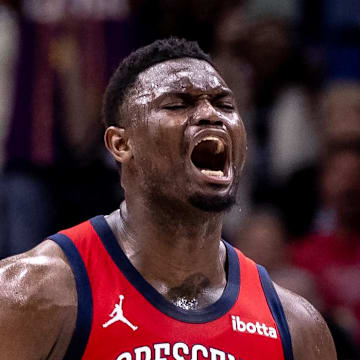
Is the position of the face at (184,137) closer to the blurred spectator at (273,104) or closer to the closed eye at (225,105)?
the closed eye at (225,105)

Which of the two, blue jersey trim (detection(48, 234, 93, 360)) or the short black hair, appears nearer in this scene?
blue jersey trim (detection(48, 234, 93, 360))

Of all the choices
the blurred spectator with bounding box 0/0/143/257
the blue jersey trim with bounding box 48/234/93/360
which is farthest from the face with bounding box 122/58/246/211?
the blurred spectator with bounding box 0/0/143/257

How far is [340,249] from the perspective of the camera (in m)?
6.55

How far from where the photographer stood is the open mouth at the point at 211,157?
3975 millimetres

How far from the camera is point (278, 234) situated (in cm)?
667

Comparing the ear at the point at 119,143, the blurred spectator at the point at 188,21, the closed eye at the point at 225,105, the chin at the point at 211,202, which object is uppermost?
the closed eye at the point at 225,105

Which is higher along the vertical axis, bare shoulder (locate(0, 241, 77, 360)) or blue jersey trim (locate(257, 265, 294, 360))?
bare shoulder (locate(0, 241, 77, 360))

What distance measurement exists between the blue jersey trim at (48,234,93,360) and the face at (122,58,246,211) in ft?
1.22

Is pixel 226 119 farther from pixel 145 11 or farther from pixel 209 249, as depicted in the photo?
pixel 145 11

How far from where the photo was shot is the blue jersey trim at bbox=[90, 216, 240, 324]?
393 cm

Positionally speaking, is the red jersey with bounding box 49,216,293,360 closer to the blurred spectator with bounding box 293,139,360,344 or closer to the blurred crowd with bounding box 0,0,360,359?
the blurred spectator with bounding box 293,139,360,344

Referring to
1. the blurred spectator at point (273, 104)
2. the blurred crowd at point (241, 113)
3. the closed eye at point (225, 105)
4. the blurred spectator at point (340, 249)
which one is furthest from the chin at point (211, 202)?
the blurred spectator at point (273, 104)

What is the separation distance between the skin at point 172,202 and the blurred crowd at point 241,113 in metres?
2.41

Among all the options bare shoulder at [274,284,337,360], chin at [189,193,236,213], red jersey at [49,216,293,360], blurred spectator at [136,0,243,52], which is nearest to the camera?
red jersey at [49,216,293,360]
